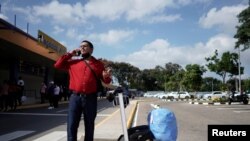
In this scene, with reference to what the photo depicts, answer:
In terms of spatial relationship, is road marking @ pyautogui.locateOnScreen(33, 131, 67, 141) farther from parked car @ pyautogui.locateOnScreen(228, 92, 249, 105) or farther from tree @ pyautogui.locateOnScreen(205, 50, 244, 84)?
tree @ pyautogui.locateOnScreen(205, 50, 244, 84)

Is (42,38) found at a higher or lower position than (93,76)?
higher

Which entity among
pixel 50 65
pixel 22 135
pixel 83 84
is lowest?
pixel 22 135

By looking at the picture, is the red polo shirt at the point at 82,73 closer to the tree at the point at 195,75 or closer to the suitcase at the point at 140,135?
the suitcase at the point at 140,135

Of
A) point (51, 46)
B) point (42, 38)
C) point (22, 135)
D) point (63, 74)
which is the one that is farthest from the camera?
point (63, 74)

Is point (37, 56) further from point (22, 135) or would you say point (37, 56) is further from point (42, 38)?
point (22, 135)

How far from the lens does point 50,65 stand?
44.7 metres

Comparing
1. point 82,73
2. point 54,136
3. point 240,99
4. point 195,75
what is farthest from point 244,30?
point 195,75

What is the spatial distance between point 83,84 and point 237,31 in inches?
1076

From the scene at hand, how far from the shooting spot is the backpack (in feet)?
18.9

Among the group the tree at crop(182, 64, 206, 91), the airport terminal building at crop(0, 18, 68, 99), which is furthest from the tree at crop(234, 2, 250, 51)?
the tree at crop(182, 64, 206, 91)

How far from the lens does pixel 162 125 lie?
5.76 m

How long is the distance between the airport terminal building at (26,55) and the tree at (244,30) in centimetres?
1508

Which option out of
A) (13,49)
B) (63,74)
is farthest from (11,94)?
(63,74)

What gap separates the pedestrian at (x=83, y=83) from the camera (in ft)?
21.0
